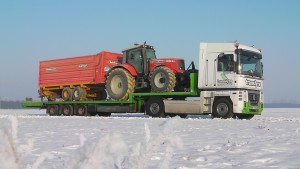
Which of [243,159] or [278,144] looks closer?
[243,159]

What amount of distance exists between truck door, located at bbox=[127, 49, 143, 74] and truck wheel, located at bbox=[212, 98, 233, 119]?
3.95 m

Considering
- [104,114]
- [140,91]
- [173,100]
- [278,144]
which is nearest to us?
[278,144]

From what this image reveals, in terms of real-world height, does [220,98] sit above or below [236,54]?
A: below

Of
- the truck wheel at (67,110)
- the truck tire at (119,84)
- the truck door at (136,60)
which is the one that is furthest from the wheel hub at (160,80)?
the truck wheel at (67,110)

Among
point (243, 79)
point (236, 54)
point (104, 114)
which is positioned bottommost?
point (104, 114)

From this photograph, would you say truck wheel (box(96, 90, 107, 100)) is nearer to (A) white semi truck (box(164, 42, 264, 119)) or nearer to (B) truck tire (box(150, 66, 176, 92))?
(B) truck tire (box(150, 66, 176, 92))

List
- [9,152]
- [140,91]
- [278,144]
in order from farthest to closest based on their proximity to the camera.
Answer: [140,91] < [278,144] < [9,152]

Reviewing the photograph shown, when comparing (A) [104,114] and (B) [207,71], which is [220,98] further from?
(A) [104,114]

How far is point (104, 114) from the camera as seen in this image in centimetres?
1972

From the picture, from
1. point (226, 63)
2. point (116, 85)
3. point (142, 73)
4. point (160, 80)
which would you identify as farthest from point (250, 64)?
point (116, 85)

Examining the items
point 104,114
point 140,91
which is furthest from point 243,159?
point 104,114

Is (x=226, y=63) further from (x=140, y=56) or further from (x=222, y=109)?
(x=140, y=56)

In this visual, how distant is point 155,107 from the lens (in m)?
15.9

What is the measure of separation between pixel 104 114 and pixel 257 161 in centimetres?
1600
